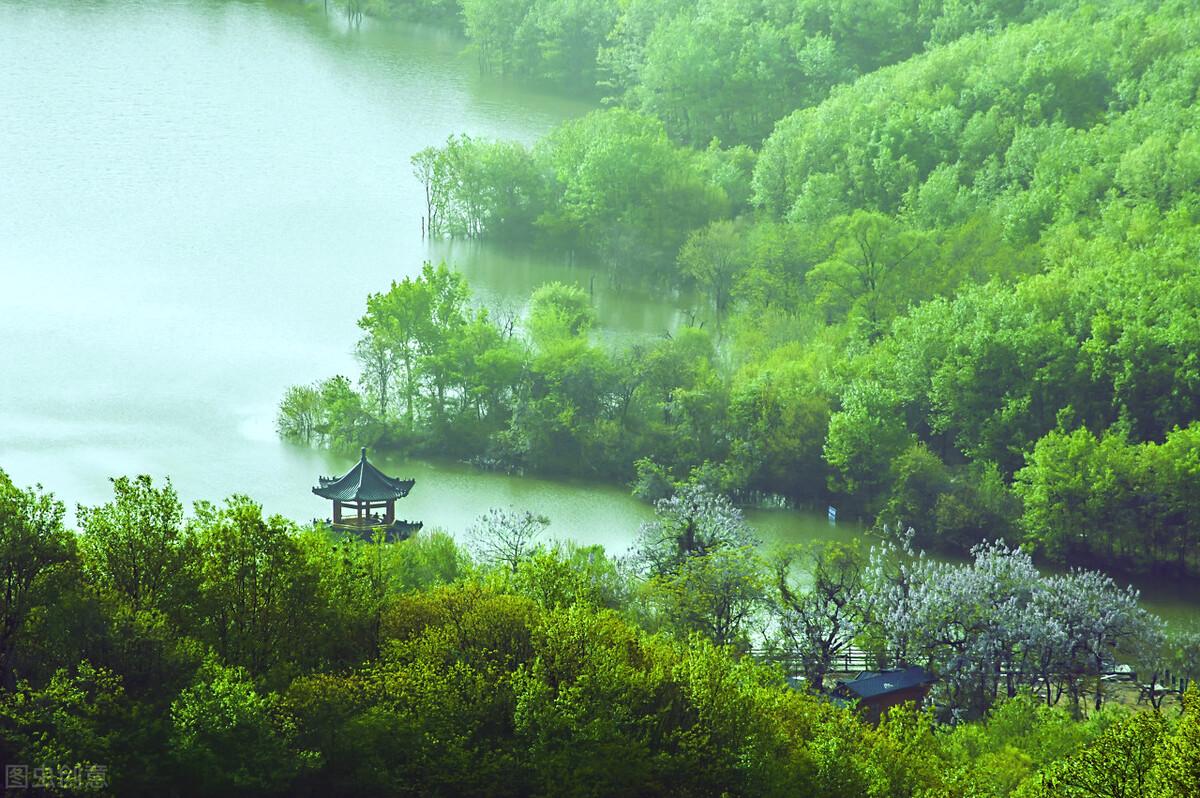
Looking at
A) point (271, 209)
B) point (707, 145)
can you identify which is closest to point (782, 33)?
point (707, 145)

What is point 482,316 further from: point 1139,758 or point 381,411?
point 1139,758

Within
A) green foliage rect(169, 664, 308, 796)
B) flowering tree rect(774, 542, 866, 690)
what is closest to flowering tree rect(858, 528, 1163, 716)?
flowering tree rect(774, 542, 866, 690)

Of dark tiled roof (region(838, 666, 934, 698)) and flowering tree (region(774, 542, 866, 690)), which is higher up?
flowering tree (region(774, 542, 866, 690))

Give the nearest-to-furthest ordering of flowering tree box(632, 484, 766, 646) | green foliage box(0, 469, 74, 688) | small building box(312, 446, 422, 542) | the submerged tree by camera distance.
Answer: green foliage box(0, 469, 74, 688), flowering tree box(632, 484, 766, 646), the submerged tree, small building box(312, 446, 422, 542)

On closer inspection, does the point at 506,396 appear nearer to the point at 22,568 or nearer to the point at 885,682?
the point at 885,682

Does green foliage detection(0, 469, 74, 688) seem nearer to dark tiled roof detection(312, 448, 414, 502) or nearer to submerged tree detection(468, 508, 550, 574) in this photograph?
submerged tree detection(468, 508, 550, 574)
